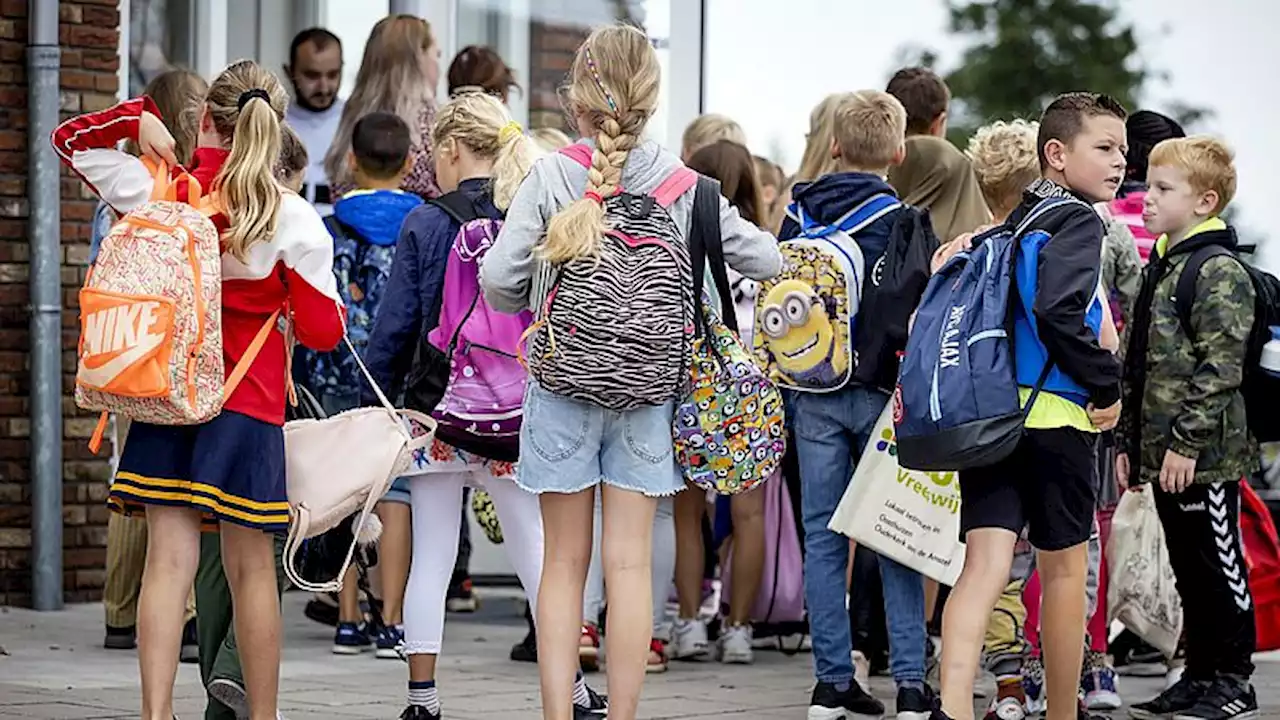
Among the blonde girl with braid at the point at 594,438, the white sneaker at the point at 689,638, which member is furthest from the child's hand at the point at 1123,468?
the blonde girl with braid at the point at 594,438

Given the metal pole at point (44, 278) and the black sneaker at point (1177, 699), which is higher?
the metal pole at point (44, 278)

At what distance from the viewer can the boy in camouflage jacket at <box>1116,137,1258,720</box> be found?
6.91 m

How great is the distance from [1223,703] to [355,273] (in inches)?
132

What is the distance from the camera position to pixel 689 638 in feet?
27.4

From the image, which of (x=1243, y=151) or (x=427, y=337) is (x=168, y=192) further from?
(x=1243, y=151)

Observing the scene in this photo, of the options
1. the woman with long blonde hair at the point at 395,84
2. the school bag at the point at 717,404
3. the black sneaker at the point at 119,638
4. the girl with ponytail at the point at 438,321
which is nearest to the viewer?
the school bag at the point at 717,404

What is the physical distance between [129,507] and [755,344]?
7.80ft

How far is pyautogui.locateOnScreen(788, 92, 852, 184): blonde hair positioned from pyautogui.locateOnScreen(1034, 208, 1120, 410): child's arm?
5.38 feet

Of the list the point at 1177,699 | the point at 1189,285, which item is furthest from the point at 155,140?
the point at 1177,699

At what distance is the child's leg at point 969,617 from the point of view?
5758 mm

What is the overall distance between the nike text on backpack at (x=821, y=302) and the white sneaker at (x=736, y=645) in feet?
5.23

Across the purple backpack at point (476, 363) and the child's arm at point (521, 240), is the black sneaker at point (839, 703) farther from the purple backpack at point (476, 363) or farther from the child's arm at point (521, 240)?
the child's arm at point (521, 240)

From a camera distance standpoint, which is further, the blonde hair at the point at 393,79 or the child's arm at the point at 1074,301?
the blonde hair at the point at 393,79

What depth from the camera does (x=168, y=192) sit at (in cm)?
571
